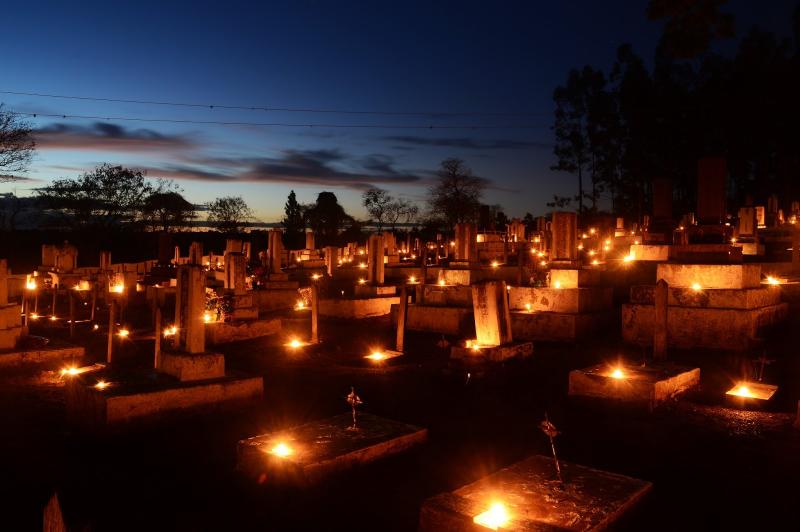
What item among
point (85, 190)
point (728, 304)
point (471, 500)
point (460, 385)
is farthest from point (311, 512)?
point (85, 190)

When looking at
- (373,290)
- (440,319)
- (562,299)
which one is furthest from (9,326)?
(562,299)

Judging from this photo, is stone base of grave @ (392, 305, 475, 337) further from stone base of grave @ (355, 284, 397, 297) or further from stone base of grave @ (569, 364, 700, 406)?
stone base of grave @ (569, 364, 700, 406)

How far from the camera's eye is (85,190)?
4144 cm

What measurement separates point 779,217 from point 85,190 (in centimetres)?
4026

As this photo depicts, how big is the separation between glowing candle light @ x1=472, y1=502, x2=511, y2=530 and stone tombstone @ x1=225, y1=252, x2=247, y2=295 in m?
11.5

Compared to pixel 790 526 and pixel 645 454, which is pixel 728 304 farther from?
pixel 790 526

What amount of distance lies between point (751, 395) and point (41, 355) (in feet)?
36.2

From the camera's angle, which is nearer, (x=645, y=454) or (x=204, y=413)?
(x=645, y=454)

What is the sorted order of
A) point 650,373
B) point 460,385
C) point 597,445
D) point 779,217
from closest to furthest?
point 597,445 → point 650,373 → point 460,385 → point 779,217

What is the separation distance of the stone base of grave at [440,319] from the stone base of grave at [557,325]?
1298mm

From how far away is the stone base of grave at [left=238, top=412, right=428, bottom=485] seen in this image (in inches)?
219

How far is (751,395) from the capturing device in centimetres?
821

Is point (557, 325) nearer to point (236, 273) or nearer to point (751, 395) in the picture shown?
point (751, 395)

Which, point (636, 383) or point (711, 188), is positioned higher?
point (711, 188)
